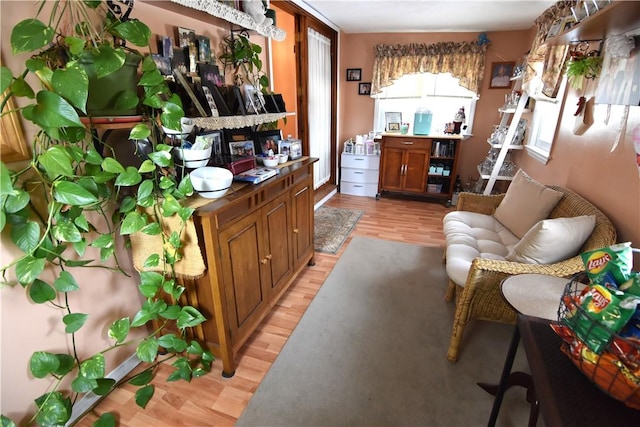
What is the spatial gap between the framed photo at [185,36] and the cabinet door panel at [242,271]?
3.26 ft

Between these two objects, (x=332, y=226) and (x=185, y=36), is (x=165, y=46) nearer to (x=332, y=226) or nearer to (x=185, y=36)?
(x=185, y=36)

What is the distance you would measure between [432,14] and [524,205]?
92.7 inches

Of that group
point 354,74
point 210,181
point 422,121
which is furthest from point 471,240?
point 354,74

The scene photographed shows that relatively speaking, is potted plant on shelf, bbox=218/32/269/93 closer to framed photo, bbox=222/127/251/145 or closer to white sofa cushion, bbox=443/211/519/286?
framed photo, bbox=222/127/251/145

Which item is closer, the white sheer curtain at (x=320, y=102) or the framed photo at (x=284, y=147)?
the framed photo at (x=284, y=147)

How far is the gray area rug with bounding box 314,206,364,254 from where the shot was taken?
309cm

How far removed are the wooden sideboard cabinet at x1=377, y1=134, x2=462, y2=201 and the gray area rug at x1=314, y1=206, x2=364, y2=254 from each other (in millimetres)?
816

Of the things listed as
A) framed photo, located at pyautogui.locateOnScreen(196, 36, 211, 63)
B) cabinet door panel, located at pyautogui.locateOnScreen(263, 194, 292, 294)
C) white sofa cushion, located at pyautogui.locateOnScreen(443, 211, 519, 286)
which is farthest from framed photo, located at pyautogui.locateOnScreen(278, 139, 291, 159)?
white sofa cushion, located at pyautogui.locateOnScreen(443, 211, 519, 286)

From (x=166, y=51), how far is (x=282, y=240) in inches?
48.5

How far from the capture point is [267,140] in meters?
2.17

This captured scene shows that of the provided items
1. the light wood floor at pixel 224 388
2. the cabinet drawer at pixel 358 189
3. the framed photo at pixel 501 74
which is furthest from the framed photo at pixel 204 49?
the framed photo at pixel 501 74

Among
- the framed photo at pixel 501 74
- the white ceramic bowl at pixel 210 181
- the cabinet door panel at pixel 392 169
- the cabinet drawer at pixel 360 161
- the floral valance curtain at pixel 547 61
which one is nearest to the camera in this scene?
the white ceramic bowl at pixel 210 181

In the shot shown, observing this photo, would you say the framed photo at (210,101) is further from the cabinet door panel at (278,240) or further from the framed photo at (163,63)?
the cabinet door panel at (278,240)

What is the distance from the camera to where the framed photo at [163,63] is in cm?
149
